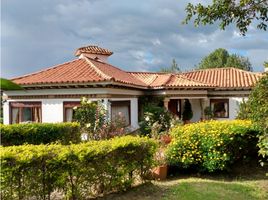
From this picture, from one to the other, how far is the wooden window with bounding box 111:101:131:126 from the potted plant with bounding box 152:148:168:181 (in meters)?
7.88

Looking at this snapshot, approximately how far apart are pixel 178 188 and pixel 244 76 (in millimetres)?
23497

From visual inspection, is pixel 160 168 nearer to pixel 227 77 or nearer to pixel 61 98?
pixel 61 98

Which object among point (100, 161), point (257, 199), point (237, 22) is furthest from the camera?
point (237, 22)

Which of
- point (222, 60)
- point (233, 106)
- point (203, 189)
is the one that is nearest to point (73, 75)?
point (203, 189)

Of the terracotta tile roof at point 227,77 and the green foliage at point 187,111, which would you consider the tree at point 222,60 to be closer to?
the terracotta tile roof at point 227,77

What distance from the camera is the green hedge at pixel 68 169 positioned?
6289mm

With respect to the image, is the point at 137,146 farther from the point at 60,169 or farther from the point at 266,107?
the point at 266,107

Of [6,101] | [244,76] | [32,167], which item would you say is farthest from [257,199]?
[244,76]

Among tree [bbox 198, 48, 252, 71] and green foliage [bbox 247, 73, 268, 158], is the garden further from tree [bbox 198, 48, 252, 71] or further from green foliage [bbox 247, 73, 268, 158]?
tree [bbox 198, 48, 252, 71]

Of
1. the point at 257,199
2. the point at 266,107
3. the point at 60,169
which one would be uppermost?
the point at 266,107

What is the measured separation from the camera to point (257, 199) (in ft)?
27.5

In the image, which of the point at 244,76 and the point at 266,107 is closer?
the point at 266,107

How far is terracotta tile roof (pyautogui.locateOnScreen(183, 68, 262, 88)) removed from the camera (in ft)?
91.2

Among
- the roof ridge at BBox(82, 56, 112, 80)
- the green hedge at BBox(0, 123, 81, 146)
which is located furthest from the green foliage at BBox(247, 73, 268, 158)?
the roof ridge at BBox(82, 56, 112, 80)
